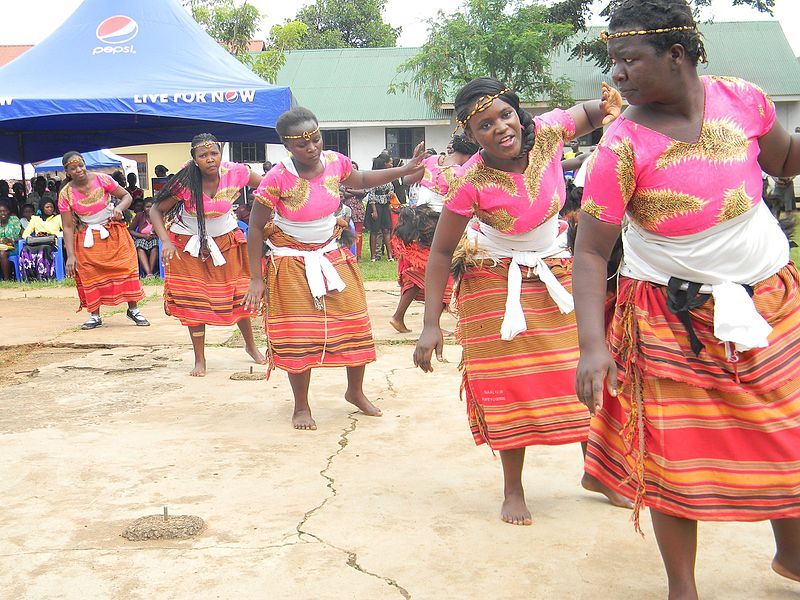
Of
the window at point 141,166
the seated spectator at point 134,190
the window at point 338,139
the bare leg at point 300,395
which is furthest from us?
the window at point 141,166

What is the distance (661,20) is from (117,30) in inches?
448

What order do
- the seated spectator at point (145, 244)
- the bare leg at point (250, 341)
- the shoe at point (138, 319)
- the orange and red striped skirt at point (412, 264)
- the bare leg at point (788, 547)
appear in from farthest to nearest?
the seated spectator at point (145, 244) < the shoe at point (138, 319) < the orange and red striped skirt at point (412, 264) < the bare leg at point (250, 341) < the bare leg at point (788, 547)

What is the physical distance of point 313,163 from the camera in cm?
560

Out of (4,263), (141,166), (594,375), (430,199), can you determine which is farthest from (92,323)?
(141,166)

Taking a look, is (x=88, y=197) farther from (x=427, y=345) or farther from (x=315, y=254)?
(x=427, y=345)

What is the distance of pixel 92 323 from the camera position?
10016 mm

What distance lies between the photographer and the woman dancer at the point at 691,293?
2.63 meters

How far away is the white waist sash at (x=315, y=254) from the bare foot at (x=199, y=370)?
6.14ft

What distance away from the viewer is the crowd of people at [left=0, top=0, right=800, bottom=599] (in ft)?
8.68

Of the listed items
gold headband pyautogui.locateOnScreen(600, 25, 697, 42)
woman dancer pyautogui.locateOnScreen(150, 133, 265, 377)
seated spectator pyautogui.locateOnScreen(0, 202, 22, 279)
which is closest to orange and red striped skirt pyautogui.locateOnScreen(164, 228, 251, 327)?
woman dancer pyautogui.locateOnScreen(150, 133, 265, 377)

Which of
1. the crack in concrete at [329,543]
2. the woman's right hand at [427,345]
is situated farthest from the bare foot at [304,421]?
the woman's right hand at [427,345]

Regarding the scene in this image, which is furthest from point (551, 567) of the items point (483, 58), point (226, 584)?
point (483, 58)

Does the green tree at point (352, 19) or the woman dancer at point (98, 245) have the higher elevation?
the green tree at point (352, 19)

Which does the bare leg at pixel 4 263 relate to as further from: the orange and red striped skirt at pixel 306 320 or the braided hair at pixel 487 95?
the braided hair at pixel 487 95
